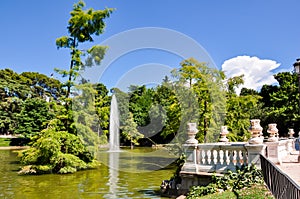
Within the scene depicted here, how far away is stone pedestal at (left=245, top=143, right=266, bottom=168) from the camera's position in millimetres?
8219

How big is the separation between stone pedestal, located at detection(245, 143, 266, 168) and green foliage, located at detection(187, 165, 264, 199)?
0.45 ft

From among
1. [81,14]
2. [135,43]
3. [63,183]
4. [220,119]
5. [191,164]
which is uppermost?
[81,14]

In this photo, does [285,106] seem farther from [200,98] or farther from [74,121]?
[74,121]

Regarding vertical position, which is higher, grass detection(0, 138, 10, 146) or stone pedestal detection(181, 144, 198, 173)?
stone pedestal detection(181, 144, 198, 173)

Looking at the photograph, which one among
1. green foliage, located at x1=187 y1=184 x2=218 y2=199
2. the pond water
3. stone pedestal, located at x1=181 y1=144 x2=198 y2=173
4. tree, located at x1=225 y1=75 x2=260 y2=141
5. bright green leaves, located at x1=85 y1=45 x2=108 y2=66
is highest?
bright green leaves, located at x1=85 y1=45 x2=108 y2=66

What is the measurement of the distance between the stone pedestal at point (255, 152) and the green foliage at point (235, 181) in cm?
14

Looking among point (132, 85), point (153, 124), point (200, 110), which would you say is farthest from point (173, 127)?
point (132, 85)

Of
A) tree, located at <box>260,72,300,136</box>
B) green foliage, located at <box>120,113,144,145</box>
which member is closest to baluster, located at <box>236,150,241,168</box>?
tree, located at <box>260,72,300,136</box>

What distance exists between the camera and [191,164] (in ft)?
31.2

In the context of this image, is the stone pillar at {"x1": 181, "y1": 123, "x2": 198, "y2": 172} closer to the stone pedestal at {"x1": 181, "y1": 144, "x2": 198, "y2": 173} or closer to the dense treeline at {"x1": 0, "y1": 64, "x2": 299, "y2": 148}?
the stone pedestal at {"x1": 181, "y1": 144, "x2": 198, "y2": 173}

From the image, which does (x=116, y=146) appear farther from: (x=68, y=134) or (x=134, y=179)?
(x=134, y=179)

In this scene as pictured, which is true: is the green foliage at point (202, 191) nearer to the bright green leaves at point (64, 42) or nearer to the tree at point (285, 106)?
the bright green leaves at point (64, 42)

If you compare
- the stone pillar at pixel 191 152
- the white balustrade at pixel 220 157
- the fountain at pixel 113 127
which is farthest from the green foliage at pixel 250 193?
the fountain at pixel 113 127

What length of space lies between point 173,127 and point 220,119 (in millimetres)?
2870
